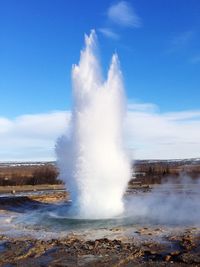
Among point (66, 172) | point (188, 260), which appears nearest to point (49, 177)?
point (66, 172)

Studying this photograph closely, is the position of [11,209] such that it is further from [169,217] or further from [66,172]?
[169,217]

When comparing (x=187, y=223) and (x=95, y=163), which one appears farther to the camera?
(x=95, y=163)

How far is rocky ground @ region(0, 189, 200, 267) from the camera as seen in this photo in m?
14.3

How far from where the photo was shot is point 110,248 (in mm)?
16281

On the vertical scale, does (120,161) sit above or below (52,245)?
above

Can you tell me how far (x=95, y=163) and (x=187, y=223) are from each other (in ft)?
20.5

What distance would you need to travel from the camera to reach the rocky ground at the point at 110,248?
47.0 feet

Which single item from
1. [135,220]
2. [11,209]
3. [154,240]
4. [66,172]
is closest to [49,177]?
[11,209]

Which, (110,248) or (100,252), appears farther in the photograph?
(110,248)

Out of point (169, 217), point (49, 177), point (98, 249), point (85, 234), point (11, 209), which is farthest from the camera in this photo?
point (49, 177)

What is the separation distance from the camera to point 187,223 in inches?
890

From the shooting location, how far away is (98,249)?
16125 millimetres

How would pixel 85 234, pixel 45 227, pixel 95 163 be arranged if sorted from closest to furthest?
pixel 85 234, pixel 45 227, pixel 95 163

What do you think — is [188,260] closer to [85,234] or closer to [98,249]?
[98,249]
